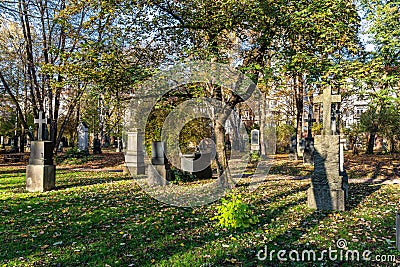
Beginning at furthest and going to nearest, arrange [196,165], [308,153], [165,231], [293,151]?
[293,151] → [308,153] → [196,165] → [165,231]

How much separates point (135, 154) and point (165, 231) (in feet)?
28.9

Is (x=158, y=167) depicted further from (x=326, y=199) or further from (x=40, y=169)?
(x=326, y=199)

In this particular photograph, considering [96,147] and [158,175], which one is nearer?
[158,175]

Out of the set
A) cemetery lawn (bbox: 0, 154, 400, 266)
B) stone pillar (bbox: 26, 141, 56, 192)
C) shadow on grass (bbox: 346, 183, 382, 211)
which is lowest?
shadow on grass (bbox: 346, 183, 382, 211)

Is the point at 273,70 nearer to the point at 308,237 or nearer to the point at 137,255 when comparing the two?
the point at 308,237

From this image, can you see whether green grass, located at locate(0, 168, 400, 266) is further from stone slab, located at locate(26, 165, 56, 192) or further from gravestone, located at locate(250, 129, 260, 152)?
gravestone, located at locate(250, 129, 260, 152)

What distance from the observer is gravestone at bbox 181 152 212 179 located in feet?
41.8

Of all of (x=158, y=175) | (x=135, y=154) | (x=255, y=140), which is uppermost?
(x=255, y=140)

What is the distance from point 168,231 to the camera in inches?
219

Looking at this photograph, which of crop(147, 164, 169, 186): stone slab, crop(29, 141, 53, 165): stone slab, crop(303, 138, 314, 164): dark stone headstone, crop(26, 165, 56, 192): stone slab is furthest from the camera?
crop(303, 138, 314, 164): dark stone headstone

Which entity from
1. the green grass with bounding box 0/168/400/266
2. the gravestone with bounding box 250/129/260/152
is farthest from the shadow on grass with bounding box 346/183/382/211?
the gravestone with bounding box 250/129/260/152

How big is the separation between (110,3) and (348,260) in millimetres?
8209

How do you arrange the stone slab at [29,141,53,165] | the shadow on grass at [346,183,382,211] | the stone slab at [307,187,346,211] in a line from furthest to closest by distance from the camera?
the stone slab at [29,141,53,165]
the shadow on grass at [346,183,382,211]
the stone slab at [307,187,346,211]

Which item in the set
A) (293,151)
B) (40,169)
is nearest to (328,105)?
(40,169)
